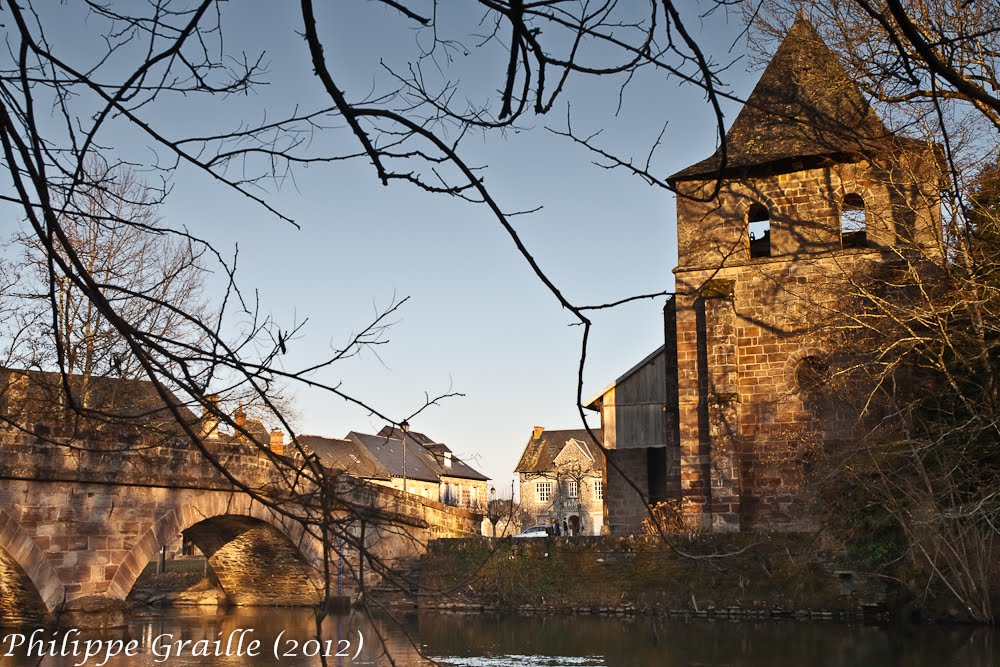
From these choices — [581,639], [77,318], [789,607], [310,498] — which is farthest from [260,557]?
[310,498]

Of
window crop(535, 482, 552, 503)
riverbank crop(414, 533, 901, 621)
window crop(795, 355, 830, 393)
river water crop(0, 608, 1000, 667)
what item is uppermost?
window crop(795, 355, 830, 393)

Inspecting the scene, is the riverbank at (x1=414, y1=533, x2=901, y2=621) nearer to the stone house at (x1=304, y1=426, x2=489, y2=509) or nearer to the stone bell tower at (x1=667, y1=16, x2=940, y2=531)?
the stone bell tower at (x1=667, y1=16, x2=940, y2=531)

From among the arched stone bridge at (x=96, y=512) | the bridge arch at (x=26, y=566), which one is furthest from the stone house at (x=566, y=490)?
the bridge arch at (x=26, y=566)

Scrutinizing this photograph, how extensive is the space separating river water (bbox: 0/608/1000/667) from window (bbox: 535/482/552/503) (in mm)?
37638

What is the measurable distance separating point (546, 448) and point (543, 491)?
292 cm

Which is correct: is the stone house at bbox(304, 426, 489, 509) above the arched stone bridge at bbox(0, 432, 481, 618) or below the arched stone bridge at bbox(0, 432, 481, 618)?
above

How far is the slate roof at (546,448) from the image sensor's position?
55.2 m

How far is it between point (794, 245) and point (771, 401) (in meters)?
2.82

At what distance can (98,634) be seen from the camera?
546 inches

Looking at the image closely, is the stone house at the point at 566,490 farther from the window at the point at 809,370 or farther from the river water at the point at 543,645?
the river water at the point at 543,645

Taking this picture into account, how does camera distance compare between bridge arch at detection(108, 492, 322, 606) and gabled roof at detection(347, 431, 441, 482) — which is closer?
bridge arch at detection(108, 492, 322, 606)

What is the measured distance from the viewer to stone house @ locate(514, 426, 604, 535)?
176 ft

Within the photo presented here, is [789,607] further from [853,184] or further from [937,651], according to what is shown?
[853,184]

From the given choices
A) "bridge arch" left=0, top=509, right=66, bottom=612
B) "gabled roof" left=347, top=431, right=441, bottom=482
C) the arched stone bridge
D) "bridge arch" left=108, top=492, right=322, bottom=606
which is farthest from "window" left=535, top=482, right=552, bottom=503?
"bridge arch" left=0, top=509, right=66, bottom=612
